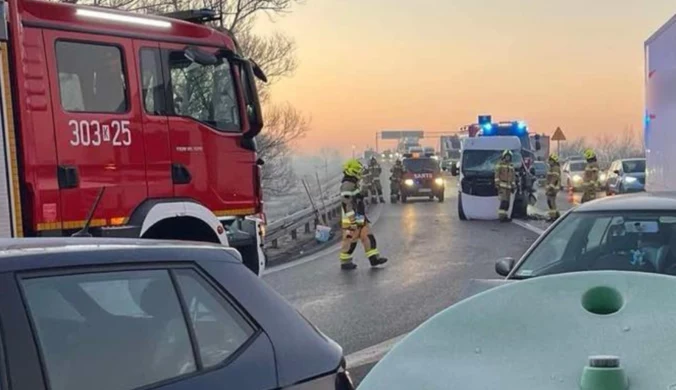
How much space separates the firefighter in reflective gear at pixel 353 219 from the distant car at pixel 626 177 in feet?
45.3

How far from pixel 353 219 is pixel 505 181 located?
25.4ft

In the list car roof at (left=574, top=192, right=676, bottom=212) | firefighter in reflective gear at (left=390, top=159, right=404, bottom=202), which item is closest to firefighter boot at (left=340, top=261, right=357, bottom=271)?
car roof at (left=574, top=192, right=676, bottom=212)

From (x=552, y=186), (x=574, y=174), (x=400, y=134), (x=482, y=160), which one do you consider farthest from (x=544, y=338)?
(x=400, y=134)

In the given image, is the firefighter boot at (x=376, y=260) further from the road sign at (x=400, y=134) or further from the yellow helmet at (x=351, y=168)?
the road sign at (x=400, y=134)

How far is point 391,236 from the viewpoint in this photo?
1797cm

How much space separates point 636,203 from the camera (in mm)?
5961

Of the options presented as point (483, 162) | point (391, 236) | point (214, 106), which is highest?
point (214, 106)

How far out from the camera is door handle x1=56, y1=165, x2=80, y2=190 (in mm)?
7094

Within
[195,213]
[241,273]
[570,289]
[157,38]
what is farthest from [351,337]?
[570,289]

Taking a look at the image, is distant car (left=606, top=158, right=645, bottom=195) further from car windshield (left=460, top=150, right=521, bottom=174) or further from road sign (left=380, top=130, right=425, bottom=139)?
road sign (left=380, top=130, right=425, bottom=139)

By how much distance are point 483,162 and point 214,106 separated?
13595mm

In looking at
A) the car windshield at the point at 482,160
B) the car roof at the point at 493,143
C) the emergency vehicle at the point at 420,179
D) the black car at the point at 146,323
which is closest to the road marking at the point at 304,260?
the car windshield at the point at 482,160

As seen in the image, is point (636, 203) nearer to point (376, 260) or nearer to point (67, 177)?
point (67, 177)

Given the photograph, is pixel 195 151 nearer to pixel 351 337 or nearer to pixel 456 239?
pixel 351 337
